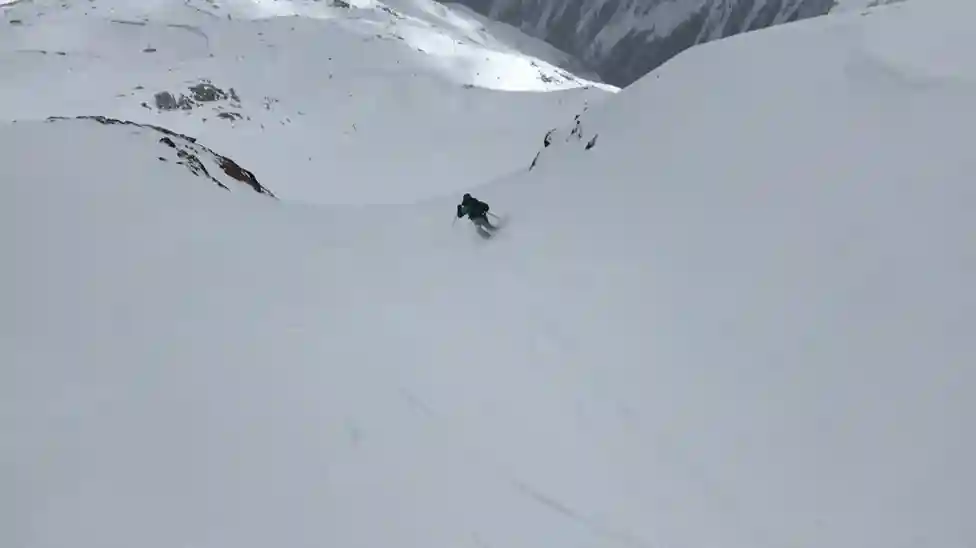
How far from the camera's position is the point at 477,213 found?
1344 cm

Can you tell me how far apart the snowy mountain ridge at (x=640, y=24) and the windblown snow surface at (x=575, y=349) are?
9141 cm

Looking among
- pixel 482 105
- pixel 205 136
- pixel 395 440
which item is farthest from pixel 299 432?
pixel 482 105

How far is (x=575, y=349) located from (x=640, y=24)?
353 ft

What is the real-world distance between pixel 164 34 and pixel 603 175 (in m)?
58.8

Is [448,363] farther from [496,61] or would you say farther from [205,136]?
[496,61]

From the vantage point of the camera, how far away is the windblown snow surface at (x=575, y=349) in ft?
20.2

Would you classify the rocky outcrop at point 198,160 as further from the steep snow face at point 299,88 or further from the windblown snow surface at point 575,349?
the steep snow face at point 299,88

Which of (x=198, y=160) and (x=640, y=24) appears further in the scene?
(x=640, y=24)

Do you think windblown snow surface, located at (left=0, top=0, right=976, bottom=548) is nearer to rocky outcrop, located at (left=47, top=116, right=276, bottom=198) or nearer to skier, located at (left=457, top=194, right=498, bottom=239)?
skier, located at (left=457, top=194, right=498, bottom=239)

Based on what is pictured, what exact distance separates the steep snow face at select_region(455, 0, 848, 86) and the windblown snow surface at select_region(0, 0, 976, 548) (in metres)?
90.6

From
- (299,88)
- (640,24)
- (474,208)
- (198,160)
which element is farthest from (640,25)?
(474,208)

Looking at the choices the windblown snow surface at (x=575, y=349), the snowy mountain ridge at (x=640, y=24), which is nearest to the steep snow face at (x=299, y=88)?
the windblown snow surface at (x=575, y=349)

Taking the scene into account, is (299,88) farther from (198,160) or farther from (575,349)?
(575,349)

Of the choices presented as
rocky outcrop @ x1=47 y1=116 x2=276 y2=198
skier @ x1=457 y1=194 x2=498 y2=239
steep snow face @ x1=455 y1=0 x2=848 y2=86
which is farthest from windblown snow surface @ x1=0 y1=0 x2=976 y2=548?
steep snow face @ x1=455 y1=0 x2=848 y2=86
